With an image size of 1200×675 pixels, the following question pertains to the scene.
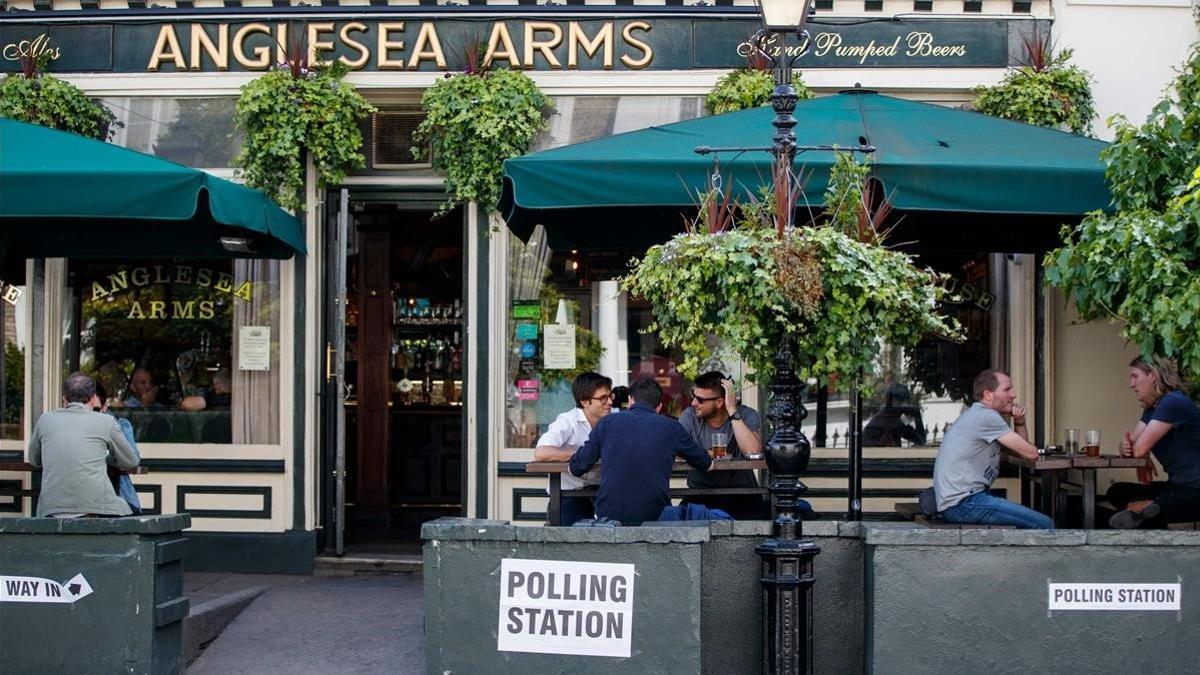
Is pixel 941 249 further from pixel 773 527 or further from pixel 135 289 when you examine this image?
pixel 135 289

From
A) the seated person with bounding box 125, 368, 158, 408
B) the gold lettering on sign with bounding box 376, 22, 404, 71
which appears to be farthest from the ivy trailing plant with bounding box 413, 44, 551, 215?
the seated person with bounding box 125, 368, 158, 408

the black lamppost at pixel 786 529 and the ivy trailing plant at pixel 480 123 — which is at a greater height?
the ivy trailing plant at pixel 480 123

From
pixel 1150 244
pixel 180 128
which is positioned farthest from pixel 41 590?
pixel 1150 244

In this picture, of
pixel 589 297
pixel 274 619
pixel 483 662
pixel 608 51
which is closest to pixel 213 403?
pixel 274 619

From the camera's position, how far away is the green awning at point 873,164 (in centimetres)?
773

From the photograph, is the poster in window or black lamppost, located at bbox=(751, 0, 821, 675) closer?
black lamppost, located at bbox=(751, 0, 821, 675)

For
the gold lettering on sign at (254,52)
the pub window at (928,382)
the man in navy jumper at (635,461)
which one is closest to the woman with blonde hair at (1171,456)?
the pub window at (928,382)

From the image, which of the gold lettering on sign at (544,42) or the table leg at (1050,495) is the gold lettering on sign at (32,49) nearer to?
the gold lettering on sign at (544,42)

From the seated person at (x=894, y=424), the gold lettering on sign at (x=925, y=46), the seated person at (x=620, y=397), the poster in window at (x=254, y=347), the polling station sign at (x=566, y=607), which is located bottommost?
the polling station sign at (x=566, y=607)

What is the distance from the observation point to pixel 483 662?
6.62 meters

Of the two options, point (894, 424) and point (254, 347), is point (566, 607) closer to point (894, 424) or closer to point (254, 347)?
point (894, 424)

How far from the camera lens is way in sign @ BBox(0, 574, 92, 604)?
696cm

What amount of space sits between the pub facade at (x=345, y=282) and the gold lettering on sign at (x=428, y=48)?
2 cm

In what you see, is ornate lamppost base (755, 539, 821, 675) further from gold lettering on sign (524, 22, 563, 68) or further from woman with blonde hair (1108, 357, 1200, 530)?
gold lettering on sign (524, 22, 563, 68)
